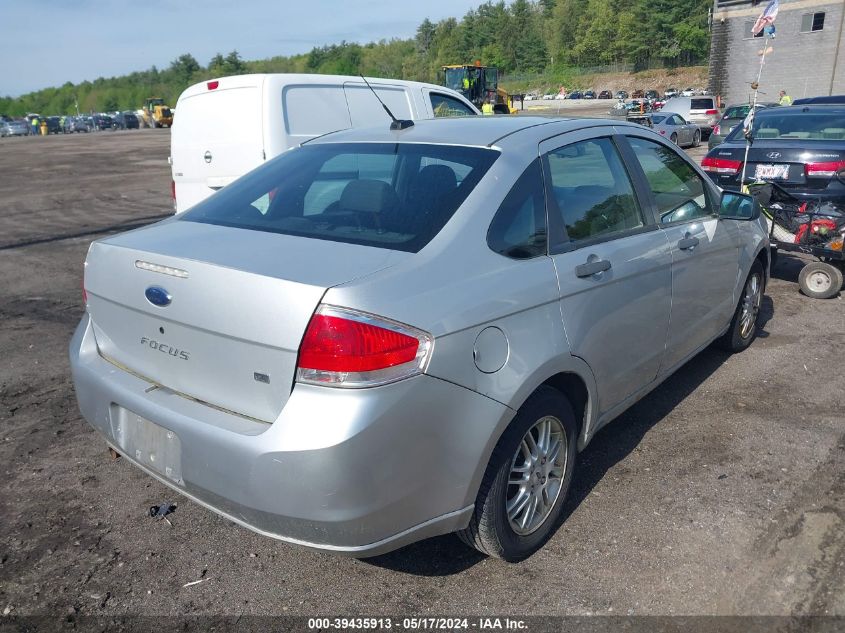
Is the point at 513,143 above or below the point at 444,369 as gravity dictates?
above

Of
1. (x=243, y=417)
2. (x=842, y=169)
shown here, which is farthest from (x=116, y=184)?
(x=243, y=417)

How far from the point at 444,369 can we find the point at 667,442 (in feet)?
7.04

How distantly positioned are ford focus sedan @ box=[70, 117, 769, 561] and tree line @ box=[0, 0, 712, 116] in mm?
95416

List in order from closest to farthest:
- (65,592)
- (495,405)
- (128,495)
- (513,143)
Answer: (495,405), (65,592), (513,143), (128,495)

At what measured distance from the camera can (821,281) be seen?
6.75 meters

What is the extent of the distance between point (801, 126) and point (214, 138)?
6.69m

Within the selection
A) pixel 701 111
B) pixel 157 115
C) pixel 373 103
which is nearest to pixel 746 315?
pixel 373 103

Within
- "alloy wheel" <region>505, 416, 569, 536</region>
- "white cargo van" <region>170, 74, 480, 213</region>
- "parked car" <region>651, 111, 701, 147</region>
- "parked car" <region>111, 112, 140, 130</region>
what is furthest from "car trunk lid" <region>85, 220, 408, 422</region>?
"parked car" <region>111, 112, 140, 130</region>

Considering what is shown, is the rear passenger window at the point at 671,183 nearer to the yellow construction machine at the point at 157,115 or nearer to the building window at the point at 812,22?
the building window at the point at 812,22

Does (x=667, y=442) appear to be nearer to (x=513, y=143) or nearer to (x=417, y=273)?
(x=513, y=143)

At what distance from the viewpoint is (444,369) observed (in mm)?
2322

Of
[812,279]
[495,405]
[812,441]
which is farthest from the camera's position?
[812,279]

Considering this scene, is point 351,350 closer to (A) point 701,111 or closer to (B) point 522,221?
(B) point 522,221

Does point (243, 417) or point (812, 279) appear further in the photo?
point (812, 279)
